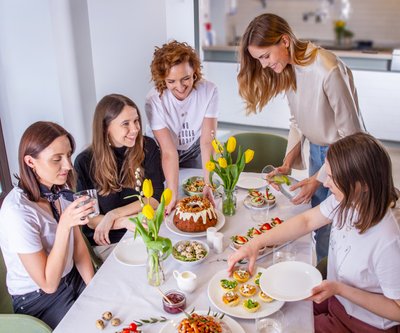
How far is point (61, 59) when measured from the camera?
108 inches

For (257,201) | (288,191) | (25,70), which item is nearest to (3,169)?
(25,70)

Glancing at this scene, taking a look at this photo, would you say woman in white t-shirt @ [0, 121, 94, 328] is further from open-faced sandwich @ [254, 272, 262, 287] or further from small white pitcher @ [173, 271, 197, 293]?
open-faced sandwich @ [254, 272, 262, 287]

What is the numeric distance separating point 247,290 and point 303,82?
115 cm

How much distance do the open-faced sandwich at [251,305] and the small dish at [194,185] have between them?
838mm

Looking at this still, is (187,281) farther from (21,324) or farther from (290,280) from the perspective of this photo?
(21,324)

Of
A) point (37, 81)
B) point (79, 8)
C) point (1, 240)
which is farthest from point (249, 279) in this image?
point (79, 8)

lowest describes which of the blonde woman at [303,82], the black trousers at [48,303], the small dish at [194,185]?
the black trousers at [48,303]

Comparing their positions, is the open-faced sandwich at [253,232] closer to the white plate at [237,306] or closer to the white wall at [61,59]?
the white plate at [237,306]

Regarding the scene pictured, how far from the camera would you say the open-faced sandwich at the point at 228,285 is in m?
1.57

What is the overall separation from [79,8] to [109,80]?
52 cm

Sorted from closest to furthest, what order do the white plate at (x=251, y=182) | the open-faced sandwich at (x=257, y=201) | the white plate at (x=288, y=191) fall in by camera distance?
1. the open-faced sandwich at (x=257, y=201)
2. the white plate at (x=288, y=191)
3. the white plate at (x=251, y=182)

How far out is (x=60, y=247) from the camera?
1657mm

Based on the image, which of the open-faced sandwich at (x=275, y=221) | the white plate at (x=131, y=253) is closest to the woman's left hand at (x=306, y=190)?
the open-faced sandwich at (x=275, y=221)

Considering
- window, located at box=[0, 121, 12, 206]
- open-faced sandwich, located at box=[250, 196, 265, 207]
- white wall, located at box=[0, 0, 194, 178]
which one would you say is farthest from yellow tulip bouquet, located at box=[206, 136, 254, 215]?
Answer: window, located at box=[0, 121, 12, 206]
